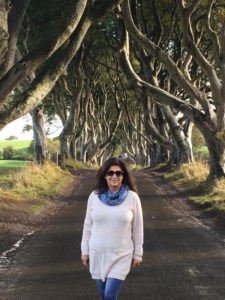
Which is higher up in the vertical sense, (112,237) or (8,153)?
(8,153)

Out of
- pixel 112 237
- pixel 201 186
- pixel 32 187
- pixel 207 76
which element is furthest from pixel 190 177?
pixel 112 237

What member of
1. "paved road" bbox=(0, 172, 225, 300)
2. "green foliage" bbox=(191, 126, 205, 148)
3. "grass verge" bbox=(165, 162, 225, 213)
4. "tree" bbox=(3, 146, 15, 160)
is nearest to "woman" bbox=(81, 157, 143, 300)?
"paved road" bbox=(0, 172, 225, 300)

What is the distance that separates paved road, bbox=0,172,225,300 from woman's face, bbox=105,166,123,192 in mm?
1792

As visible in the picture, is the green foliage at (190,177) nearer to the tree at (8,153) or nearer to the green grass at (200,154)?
A: the green grass at (200,154)

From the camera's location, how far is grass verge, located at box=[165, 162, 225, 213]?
11.2 metres

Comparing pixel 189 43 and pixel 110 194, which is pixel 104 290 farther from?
pixel 189 43

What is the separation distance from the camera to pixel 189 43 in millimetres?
13664

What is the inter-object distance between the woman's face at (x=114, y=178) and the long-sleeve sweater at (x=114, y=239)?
0.66 feet

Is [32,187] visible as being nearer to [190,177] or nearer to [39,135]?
[39,135]

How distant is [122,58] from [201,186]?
22.3 feet

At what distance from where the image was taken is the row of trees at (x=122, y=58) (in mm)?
9703

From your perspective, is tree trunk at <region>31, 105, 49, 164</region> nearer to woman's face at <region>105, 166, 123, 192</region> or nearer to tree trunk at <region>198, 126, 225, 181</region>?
tree trunk at <region>198, 126, 225, 181</region>

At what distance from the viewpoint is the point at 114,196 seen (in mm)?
3729

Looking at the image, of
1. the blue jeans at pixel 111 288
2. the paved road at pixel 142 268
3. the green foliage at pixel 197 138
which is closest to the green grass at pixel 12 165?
the paved road at pixel 142 268
